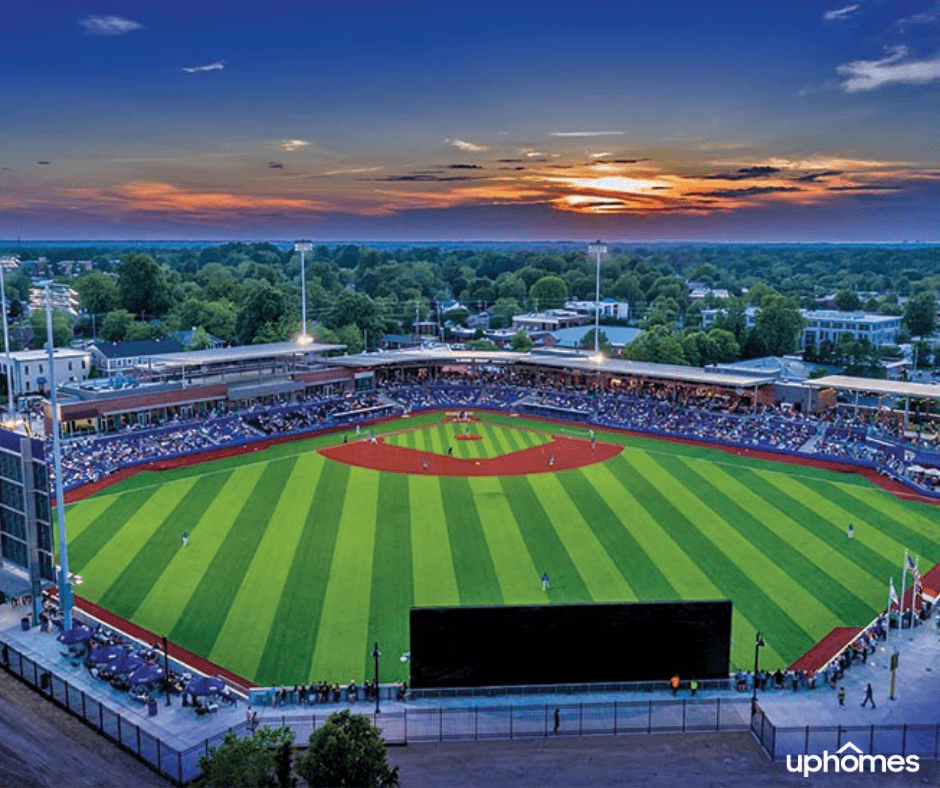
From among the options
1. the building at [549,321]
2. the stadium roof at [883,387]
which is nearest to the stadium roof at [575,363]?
the stadium roof at [883,387]

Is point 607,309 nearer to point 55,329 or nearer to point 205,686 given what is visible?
point 55,329

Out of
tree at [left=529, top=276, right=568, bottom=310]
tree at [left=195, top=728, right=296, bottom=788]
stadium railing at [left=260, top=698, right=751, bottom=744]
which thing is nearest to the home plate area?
stadium railing at [left=260, top=698, right=751, bottom=744]

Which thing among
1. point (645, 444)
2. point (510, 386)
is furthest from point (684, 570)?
point (510, 386)

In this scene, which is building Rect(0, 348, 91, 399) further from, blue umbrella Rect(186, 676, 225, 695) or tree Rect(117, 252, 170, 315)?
blue umbrella Rect(186, 676, 225, 695)

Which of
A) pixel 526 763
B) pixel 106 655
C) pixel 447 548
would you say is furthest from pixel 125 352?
pixel 526 763

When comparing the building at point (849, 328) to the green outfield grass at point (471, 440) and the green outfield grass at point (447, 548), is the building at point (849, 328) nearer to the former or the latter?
the green outfield grass at point (471, 440)
